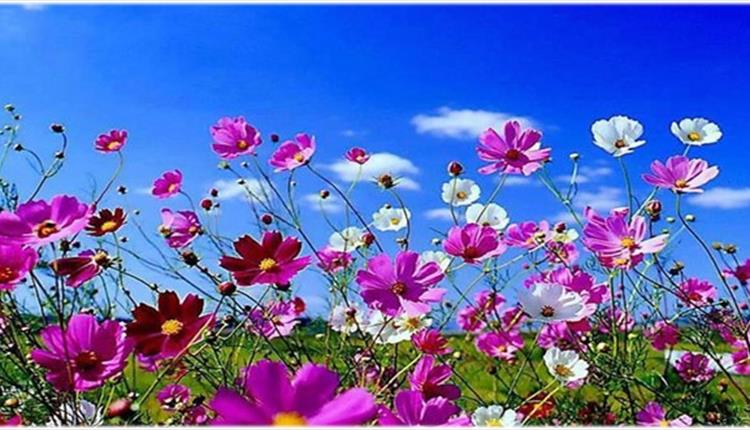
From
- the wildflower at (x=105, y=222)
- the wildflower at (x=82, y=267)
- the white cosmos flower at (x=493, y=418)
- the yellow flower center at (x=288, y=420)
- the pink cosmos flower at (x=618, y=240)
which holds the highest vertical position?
the pink cosmos flower at (x=618, y=240)

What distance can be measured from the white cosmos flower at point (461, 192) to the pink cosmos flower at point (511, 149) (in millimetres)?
203

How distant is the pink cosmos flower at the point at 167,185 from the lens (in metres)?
1.26

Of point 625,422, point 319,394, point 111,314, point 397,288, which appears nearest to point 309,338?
point 111,314

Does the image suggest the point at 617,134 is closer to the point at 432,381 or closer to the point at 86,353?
the point at 432,381

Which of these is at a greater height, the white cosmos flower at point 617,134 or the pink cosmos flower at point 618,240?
the white cosmos flower at point 617,134

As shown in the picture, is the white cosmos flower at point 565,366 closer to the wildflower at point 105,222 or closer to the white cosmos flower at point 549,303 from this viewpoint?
the white cosmos flower at point 549,303

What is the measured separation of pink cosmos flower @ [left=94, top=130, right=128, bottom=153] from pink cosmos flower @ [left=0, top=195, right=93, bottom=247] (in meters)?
0.60

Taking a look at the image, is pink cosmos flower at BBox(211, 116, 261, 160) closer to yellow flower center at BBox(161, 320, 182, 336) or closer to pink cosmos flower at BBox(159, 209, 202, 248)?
pink cosmos flower at BBox(159, 209, 202, 248)

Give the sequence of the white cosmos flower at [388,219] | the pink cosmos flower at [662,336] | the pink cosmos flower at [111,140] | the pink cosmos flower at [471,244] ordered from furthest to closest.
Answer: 1. the pink cosmos flower at [662,336]
2. the white cosmos flower at [388,219]
3. the pink cosmos flower at [111,140]
4. the pink cosmos flower at [471,244]

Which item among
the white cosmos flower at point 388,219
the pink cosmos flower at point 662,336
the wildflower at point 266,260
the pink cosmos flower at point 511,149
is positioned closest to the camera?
the wildflower at point 266,260

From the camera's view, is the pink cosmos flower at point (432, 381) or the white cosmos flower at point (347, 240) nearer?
the pink cosmos flower at point (432, 381)

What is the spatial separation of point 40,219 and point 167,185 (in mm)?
644

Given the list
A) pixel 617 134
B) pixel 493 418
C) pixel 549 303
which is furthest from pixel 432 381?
pixel 617 134

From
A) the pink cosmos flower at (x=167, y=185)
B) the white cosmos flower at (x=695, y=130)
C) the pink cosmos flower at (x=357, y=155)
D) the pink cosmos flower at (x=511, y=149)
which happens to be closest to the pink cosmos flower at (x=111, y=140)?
the pink cosmos flower at (x=167, y=185)
